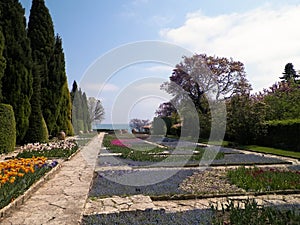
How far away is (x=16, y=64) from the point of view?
37.5 ft

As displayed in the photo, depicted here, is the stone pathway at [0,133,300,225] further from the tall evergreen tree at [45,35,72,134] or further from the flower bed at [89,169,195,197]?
the tall evergreen tree at [45,35,72,134]

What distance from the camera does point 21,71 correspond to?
37.8 feet

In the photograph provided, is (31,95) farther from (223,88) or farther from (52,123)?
(223,88)

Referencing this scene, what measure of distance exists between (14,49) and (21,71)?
95 cm

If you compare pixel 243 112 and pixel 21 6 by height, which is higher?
pixel 21 6

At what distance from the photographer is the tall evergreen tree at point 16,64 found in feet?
36.6

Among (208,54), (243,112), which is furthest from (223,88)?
(243,112)

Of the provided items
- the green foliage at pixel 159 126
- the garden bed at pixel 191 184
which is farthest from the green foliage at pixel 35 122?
the green foliage at pixel 159 126

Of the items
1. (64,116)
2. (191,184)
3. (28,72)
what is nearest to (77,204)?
(191,184)

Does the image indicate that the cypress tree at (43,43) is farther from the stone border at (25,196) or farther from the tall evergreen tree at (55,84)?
the stone border at (25,196)

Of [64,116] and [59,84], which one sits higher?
[59,84]

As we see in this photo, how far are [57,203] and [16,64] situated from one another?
31.4ft

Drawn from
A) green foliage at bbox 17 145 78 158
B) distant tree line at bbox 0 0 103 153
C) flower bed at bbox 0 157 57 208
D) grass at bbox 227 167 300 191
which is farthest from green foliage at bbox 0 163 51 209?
distant tree line at bbox 0 0 103 153

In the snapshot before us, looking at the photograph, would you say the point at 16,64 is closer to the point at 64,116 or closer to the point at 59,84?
the point at 59,84
